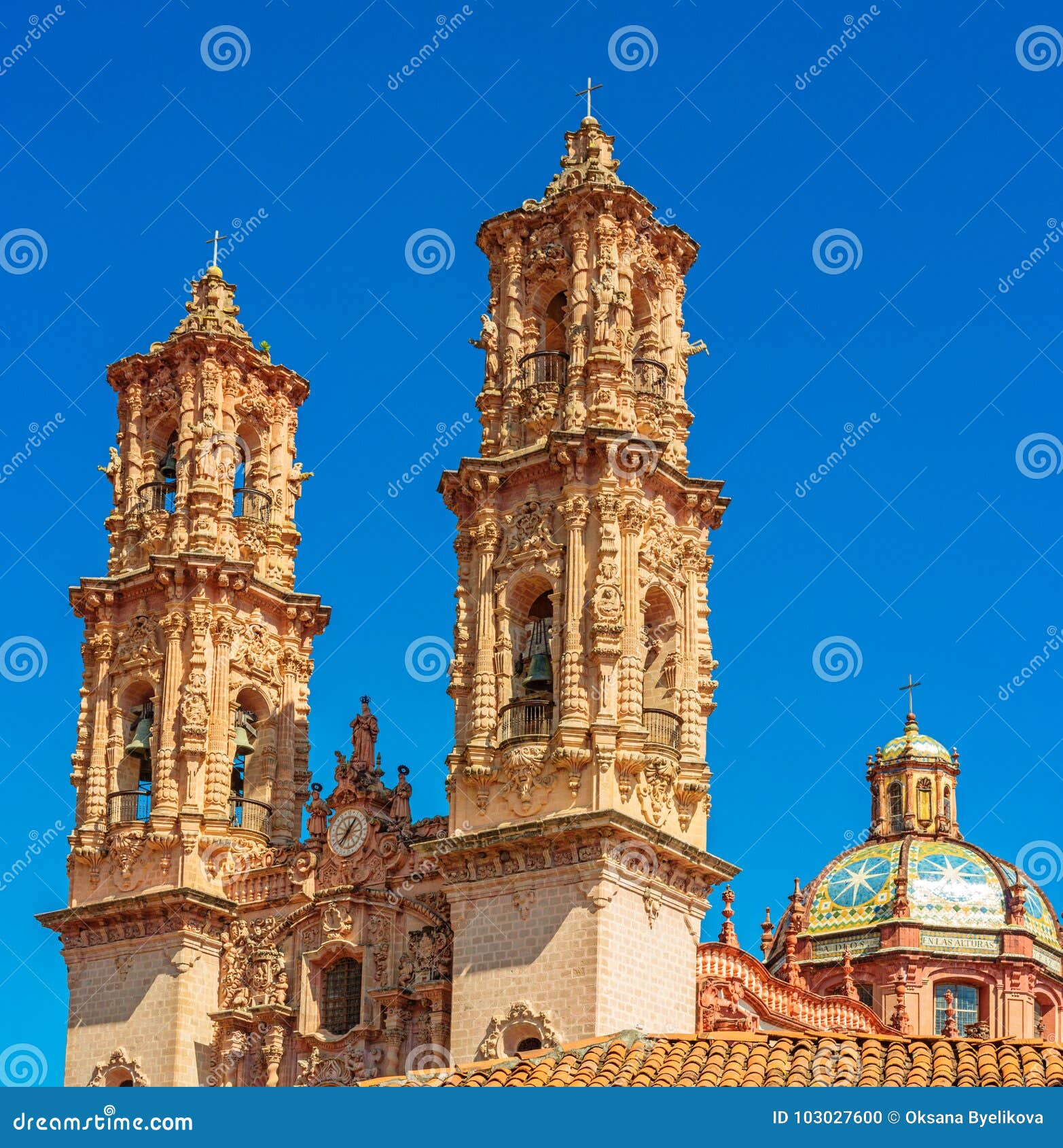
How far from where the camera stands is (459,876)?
34.7 metres

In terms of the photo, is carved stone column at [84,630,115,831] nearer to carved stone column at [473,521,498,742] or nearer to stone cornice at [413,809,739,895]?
stone cornice at [413,809,739,895]

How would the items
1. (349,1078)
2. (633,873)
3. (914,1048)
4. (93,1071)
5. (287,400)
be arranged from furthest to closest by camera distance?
(287,400)
(93,1071)
(349,1078)
(633,873)
(914,1048)

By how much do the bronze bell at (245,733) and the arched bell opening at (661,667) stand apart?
29.0 ft

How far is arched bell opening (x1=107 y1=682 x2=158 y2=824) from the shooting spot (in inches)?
1591

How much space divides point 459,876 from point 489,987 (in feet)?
6.08

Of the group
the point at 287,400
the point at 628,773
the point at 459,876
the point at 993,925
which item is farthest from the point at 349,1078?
the point at 993,925

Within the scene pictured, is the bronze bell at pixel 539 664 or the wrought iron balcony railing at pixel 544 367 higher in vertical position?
the wrought iron balcony railing at pixel 544 367

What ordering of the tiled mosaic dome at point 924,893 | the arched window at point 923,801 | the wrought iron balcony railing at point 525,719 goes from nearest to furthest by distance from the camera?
the wrought iron balcony railing at point 525,719 < the tiled mosaic dome at point 924,893 < the arched window at point 923,801

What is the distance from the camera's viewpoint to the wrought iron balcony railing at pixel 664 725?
35.5 m

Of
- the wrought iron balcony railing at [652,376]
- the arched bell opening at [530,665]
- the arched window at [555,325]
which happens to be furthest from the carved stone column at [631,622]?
the arched window at [555,325]

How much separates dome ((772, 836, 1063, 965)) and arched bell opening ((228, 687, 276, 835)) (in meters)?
20.4

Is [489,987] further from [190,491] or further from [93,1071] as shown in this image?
[190,491]

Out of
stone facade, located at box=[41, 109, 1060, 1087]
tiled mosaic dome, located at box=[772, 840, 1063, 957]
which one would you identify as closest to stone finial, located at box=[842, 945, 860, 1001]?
tiled mosaic dome, located at box=[772, 840, 1063, 957]

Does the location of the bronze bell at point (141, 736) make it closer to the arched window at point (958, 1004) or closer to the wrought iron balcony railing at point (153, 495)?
the wrought iron balcony railing at point (153, 495)
